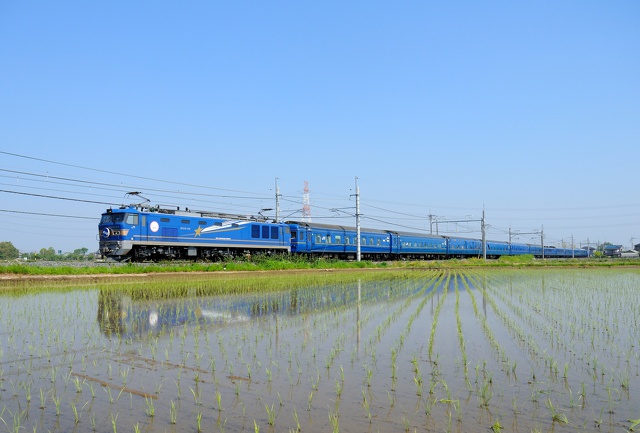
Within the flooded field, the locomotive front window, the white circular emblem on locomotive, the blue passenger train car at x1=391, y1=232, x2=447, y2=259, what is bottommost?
the flooded field

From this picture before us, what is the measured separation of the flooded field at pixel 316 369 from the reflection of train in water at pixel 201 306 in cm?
8

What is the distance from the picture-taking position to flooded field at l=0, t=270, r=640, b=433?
4.35 meters

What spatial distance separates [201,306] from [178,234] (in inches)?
689

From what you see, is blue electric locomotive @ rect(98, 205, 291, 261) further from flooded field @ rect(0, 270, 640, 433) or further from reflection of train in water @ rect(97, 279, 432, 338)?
flooded field @ rect(0, 270, 640, 433)

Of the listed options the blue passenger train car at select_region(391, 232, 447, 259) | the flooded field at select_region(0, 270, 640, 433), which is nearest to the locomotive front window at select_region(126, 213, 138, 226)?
the flooded field at select_region(0, 270, 640, 433)

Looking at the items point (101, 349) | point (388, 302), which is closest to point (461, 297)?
point (388, 302)

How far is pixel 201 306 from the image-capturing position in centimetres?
1223

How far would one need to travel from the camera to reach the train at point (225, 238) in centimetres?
2673

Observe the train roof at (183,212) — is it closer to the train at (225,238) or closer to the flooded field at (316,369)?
the train at (225,238)

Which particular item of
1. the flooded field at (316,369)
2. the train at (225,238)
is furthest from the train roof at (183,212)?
the flooded field at (316,369)

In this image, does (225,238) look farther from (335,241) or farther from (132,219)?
(335,241)

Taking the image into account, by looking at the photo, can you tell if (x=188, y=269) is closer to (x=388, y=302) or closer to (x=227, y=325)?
(x=388, y=302)

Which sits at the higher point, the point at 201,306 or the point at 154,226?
the point at 154,226

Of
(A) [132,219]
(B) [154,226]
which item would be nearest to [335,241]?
(B) [154,226]
